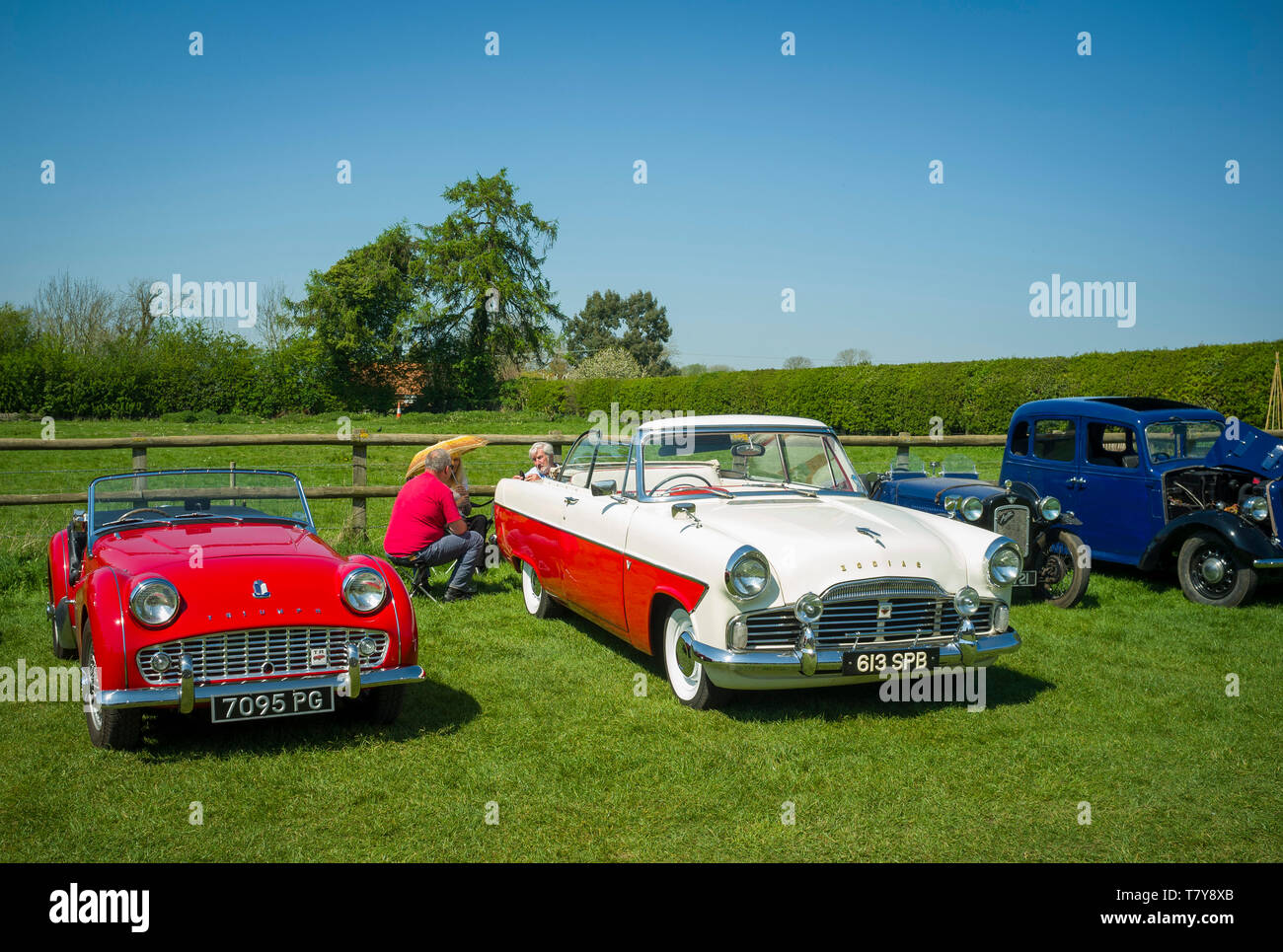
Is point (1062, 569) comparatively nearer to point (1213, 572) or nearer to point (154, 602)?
point (1213, 572)

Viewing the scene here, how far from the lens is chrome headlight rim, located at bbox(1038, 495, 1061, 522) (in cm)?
879

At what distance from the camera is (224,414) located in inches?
1709

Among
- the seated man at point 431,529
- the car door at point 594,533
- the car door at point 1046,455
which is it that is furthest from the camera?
the car door at point 1046,455

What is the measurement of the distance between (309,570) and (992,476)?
13.1 m

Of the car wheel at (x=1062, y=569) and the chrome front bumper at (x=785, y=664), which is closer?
the chrome front bumper at (x=785, y=664)

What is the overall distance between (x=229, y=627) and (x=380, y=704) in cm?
100

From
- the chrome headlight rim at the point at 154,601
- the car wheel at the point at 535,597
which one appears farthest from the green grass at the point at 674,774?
the car wheel at the point at 535,597

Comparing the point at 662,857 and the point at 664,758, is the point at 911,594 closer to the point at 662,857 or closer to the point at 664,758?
the point at 664,758

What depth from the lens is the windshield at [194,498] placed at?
5.97 metres

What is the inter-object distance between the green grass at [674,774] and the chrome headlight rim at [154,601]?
2.51ft

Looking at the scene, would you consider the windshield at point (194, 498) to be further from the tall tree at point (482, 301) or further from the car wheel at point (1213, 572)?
the tall tree at point (482, 301)

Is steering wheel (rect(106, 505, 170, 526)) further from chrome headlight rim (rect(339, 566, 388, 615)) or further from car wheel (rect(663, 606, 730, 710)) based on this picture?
car wheel (rect(663, 606, 730, 710))

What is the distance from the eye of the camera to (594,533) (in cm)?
673

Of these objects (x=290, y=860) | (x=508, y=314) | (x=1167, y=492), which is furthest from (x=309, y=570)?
(x=508, y=314)
